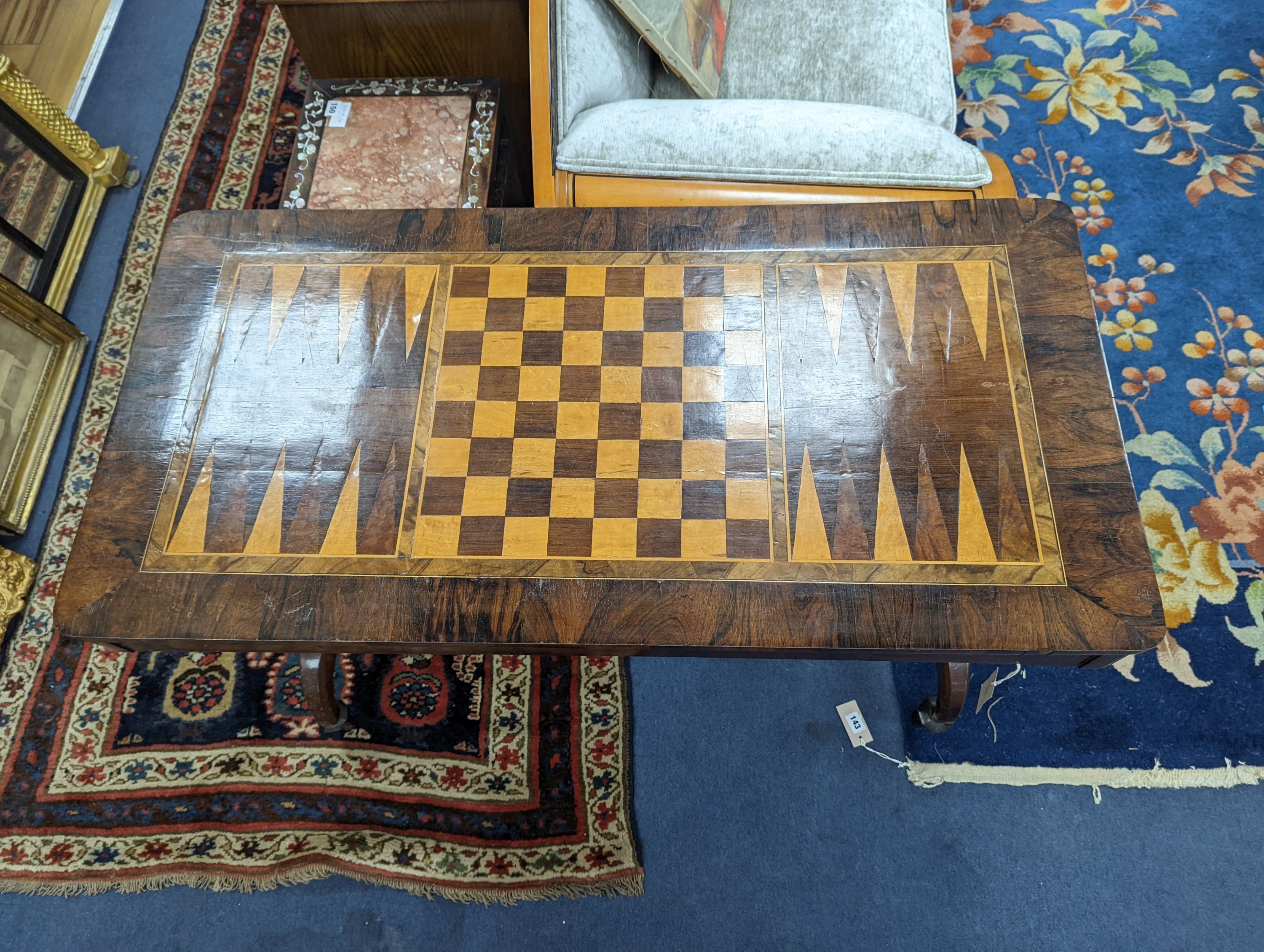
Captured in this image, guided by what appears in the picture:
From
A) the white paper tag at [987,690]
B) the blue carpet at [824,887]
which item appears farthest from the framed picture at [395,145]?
the white paper tag at [987,690]

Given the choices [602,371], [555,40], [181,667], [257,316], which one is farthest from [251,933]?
[555,40]

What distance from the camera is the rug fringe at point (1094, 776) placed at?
1.61m

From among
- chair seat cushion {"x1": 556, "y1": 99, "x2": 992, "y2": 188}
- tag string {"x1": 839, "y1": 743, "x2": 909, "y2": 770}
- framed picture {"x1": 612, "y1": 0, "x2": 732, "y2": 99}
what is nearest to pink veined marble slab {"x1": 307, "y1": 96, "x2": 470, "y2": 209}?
chair seat cushion {"x1": 556, "y1": 99, "x2": 992, "y2": 188}

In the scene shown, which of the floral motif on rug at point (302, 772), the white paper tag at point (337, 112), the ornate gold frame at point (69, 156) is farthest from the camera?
the ornate gold frame at point (69, 156)

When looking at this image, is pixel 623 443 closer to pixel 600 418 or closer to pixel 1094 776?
pixel 600 418

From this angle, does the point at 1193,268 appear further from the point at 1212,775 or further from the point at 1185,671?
the point at 1212,775

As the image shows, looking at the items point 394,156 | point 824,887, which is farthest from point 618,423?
Answer: point 824,887

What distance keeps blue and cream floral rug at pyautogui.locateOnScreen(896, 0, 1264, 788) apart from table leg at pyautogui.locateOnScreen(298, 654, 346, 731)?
1.30 m

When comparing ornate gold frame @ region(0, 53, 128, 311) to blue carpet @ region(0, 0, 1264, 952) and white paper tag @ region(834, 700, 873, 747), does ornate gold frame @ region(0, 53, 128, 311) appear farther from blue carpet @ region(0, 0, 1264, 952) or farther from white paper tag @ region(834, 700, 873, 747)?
white paper tag @ region(834, 700, 873, 747)

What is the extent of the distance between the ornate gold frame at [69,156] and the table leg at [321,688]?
1466mm

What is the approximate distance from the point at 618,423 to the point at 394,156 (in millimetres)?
1003

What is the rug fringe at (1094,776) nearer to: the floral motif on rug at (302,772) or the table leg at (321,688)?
the floral motif on rug at (302,772)

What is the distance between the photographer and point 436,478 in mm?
1203

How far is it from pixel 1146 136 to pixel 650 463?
2.22 meters
